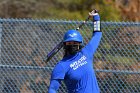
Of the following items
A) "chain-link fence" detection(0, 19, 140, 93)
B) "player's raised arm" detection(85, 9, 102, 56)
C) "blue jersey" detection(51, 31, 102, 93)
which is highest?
"player's raised arm" detection(85, 9, 102, 56)

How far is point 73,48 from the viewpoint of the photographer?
599 cm

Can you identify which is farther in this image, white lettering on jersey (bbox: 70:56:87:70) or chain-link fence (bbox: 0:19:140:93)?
chain-link fence (bbox: 0:19:140:93)

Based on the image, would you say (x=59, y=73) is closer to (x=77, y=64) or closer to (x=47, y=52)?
(x=77, y=64)

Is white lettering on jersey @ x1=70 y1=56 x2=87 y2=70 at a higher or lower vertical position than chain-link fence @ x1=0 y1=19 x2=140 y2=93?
higher

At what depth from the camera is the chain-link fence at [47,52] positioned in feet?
25.7

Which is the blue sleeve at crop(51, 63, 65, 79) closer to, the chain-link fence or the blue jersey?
the blue jersey

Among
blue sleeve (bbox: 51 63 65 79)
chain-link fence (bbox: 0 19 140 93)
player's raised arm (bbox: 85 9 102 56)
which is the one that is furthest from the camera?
chain-link fence (bbox: 0 19 140 93)

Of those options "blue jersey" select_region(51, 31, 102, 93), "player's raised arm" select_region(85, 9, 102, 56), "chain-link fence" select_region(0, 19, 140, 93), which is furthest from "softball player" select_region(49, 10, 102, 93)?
"chain-link fence" select_region(0, 19, 140, 93)

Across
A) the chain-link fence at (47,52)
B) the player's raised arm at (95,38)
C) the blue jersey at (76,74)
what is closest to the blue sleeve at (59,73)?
the blue jersey at (76,74)

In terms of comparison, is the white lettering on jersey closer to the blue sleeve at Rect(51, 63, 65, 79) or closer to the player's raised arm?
the blue sleeve at Rect(51, 63, 65, 79)

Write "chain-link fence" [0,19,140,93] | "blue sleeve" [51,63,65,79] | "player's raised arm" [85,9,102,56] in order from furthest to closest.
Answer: "chain-link fence" [0,19,140,93] < "player's raised arm" [85,9,102,56] < "blue sleeve" [51,63,65,79]

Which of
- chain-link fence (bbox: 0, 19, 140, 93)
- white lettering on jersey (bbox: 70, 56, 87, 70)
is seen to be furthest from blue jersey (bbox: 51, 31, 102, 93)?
chain-link fence (bbox: 0, 19, 140, 93)

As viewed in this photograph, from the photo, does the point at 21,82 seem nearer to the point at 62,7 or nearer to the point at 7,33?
the point at 7,33

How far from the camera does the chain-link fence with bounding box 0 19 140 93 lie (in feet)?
25.7
